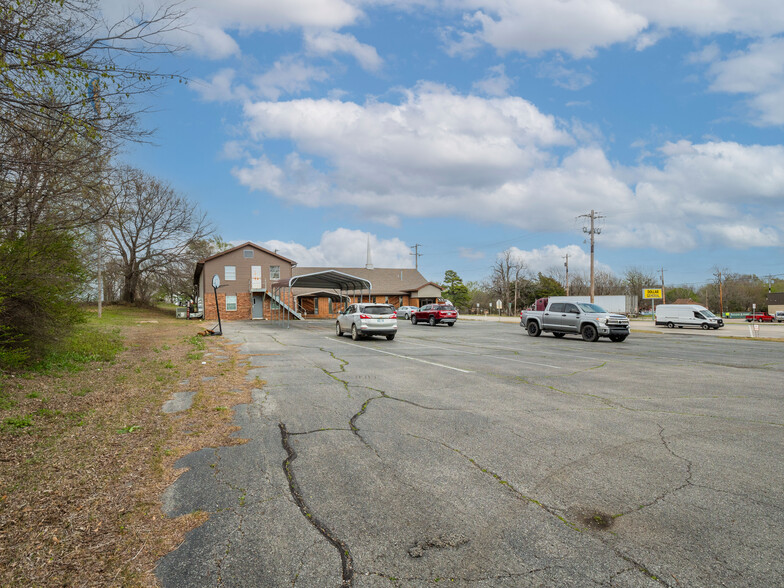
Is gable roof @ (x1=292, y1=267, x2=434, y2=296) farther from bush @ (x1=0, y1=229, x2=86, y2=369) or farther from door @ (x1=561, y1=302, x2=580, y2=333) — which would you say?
bush @ (x1=0, y1=229, x2=86, y2=369)

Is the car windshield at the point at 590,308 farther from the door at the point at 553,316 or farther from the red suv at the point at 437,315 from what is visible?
the red suv at the point at 437,315

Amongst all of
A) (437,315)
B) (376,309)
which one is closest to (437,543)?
(376,309)

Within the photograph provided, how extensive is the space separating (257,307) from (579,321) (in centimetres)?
3534

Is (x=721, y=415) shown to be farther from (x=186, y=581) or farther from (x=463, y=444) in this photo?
(x=186, y=581)

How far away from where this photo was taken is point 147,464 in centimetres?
477

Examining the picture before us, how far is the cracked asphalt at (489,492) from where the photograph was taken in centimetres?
292

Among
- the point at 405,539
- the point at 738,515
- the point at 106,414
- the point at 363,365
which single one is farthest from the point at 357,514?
the point at 363,365

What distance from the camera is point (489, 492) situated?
4047 millimetres

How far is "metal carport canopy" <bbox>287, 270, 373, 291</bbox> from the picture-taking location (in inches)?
1239

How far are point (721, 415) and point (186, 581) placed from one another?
723cm

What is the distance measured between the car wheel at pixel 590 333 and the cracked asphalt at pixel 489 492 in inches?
513

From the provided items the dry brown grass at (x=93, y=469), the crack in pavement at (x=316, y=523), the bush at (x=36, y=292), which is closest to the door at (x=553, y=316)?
the dry brown grass at (x=93, y=469)

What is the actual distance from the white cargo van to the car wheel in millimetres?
22448

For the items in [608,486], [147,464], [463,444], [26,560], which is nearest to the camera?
[26,560]
